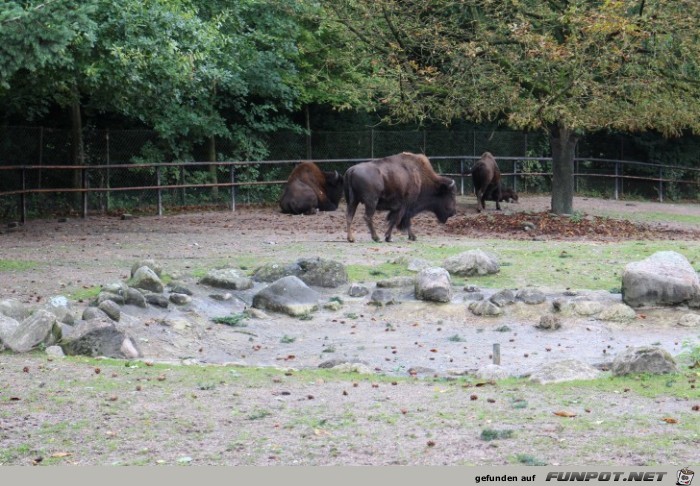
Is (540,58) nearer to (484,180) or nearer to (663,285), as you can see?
(484,180)

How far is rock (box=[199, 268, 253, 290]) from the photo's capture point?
43.5 ft

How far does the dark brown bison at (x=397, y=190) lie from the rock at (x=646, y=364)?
10852mm

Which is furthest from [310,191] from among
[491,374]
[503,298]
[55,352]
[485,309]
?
[491,374]

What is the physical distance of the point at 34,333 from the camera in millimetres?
9414

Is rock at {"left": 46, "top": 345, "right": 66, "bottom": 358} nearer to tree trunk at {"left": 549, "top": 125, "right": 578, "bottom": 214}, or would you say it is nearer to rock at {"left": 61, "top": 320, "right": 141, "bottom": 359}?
rock at {"left": 61, "top": 320, "right": 141, "bottom": 359}

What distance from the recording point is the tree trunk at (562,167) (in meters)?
24.0

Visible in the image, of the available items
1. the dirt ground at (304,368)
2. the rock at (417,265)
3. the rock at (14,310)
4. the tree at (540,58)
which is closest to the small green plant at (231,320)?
the dirt ground at (304,368)

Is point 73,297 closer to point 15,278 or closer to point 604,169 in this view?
point 15,278

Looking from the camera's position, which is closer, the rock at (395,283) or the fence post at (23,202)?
the rock at (395,283)

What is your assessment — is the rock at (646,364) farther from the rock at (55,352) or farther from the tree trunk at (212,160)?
the tree trunk at (212,160)

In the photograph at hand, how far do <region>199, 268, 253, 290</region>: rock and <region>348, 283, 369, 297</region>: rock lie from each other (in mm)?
1284

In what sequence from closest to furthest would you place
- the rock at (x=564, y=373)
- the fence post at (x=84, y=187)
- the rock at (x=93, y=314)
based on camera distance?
1. the rock at (x=564, y=373)
2. the rock at (x=93, y=314)
3. the fence post at (x=84, y=187)

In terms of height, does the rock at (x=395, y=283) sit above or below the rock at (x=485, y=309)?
above

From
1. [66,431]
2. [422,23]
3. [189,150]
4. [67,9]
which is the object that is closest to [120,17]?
[67,9]
